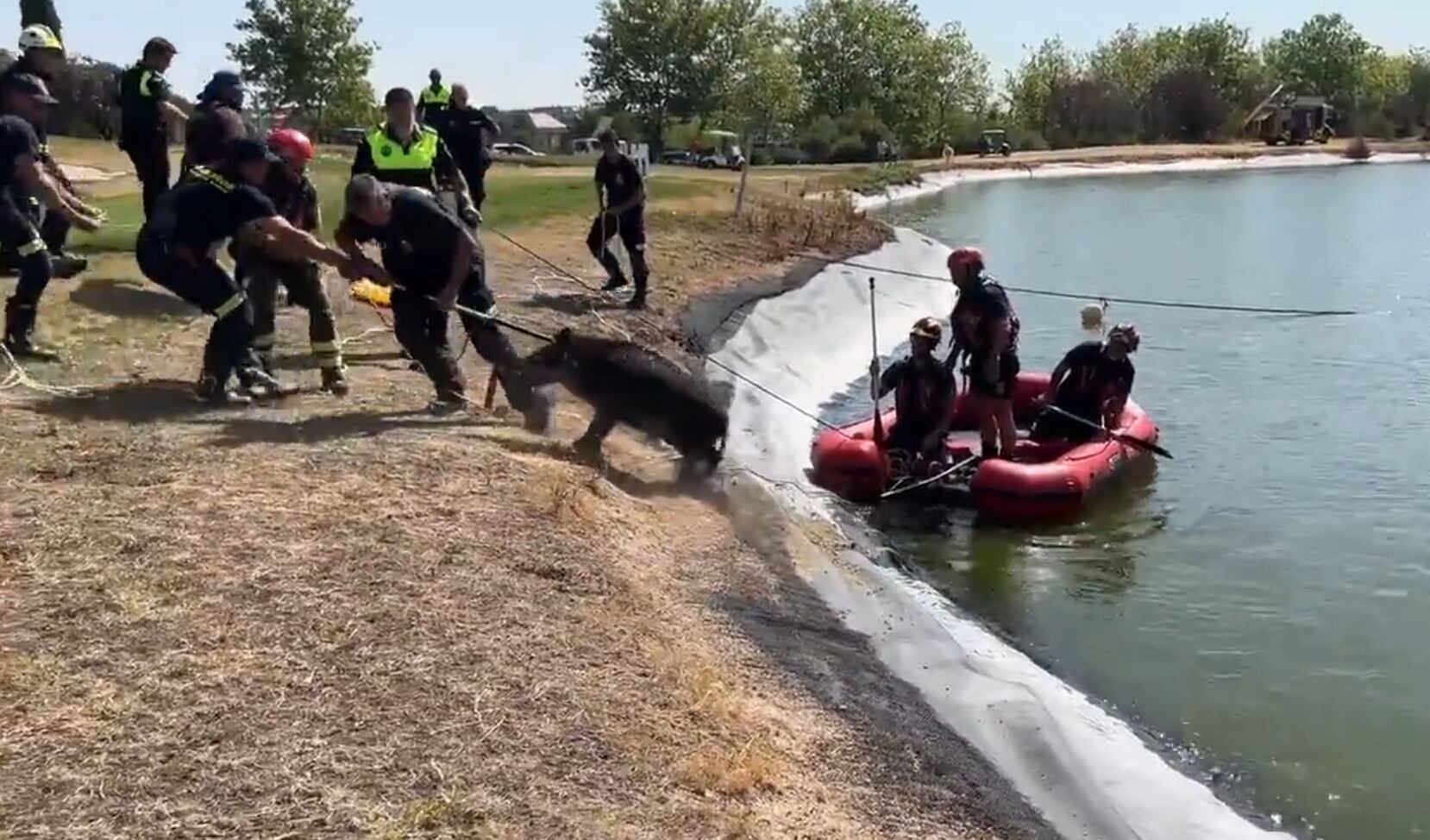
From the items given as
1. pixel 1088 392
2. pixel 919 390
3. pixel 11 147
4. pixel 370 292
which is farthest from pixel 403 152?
pixel 1088 392

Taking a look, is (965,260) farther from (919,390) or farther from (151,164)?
(151,164)

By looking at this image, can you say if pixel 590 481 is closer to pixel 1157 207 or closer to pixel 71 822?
pixel 71 822

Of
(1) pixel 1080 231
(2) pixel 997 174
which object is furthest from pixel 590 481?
(2) pixel 997 174

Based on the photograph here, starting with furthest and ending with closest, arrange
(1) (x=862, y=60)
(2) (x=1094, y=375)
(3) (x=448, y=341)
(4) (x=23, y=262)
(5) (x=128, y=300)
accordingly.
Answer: (1) (x=862, y=60), (2) (x=1094, y=375), (5) (x=128, y=300), (3) (x=448, y=341), (4) (x=23, y=262)

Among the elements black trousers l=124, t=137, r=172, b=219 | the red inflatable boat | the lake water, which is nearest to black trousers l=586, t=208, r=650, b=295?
the lake water

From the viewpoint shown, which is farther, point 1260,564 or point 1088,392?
point 1088,392

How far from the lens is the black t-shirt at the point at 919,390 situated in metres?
11.7

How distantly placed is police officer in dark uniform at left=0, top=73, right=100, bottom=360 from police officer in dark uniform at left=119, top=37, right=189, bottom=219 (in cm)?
185

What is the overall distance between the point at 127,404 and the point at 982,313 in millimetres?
5901

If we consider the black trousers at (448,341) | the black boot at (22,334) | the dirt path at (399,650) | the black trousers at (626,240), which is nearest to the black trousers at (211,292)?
the dirt path at (399,650)

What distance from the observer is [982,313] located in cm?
1117

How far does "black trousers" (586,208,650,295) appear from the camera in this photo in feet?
52.5

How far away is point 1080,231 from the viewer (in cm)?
3831

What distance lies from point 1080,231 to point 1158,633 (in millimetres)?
29880
